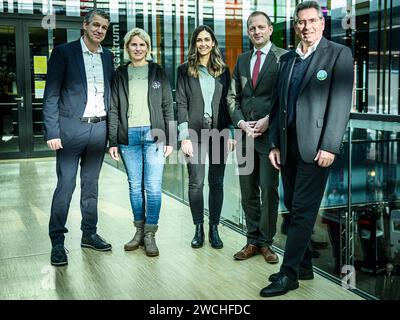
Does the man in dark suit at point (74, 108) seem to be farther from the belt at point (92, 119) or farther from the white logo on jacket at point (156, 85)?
the white logo on jacket at point (156, 85)

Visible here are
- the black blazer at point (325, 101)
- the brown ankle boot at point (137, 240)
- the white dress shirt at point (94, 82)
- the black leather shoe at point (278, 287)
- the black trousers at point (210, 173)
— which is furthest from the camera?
the brown ankle boot at point (137, 240)

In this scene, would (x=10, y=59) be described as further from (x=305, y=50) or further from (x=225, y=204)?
(x=305, y=50)

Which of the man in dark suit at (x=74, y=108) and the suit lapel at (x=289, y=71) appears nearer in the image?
the suit lapel at (x=289, y=71)

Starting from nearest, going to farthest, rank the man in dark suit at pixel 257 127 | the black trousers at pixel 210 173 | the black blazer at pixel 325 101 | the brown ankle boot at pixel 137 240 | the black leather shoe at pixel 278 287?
the black blazer at pixel 325 101 → the black leather shoe at pixel 278 287 → the man in dark suit at pixel 257 127 → the black trousers at pixel 210 173 → the brown ankle boot at pixel 137 240

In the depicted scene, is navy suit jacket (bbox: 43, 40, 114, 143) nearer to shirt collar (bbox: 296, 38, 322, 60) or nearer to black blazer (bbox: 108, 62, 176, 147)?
black blazer (bbox: 108, 62, 176, 147)

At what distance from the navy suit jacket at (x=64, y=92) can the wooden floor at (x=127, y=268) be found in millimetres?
830

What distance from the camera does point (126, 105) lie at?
129 inches

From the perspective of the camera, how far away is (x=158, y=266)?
124 inches

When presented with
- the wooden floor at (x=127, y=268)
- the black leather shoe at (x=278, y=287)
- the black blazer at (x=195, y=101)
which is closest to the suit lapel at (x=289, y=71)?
the black blazer at (x=195, y=101)

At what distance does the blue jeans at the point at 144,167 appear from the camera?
10.8 ft

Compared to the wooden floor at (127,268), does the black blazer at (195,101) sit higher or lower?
higher

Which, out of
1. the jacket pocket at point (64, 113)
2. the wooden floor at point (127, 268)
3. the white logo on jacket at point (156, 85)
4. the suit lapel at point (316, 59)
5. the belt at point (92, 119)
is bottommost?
the wooden floor at point (127, 268)

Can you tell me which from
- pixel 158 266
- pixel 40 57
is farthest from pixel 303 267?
pixel 40 57

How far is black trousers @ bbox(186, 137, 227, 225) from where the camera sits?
3363 millimetres
